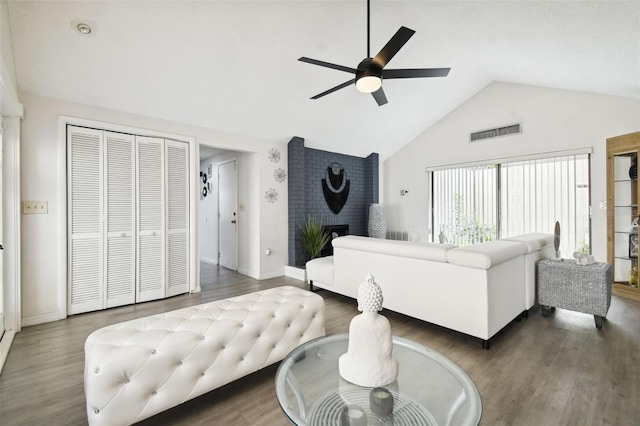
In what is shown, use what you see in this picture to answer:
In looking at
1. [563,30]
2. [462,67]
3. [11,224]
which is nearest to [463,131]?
[462,67]

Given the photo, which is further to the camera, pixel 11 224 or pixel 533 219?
pixel 533 219

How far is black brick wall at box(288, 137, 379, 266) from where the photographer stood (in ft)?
16.1

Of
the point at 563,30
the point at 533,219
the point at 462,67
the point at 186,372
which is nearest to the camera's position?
the point at 186,372

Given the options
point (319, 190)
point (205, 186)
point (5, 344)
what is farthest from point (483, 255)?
point (205, 186)

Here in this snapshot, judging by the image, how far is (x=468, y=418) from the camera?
101 centimetres

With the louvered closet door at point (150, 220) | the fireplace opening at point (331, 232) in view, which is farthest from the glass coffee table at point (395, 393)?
the fireplace opening at point (331, 232)

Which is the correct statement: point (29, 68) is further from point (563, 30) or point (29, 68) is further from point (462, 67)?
point (462, 67)

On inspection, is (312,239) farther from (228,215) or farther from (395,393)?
(395,393)

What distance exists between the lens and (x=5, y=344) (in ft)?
7.78

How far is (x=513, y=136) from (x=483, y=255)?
3.77 meters

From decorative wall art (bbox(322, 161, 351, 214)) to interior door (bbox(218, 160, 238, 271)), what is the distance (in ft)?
5.71

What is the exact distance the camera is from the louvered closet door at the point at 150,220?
11.5ft

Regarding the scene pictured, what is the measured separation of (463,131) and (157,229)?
5468 millimetres

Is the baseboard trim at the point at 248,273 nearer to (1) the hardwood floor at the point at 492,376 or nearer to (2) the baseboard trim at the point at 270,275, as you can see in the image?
(2) the baseboard trim at the point at 270,275
